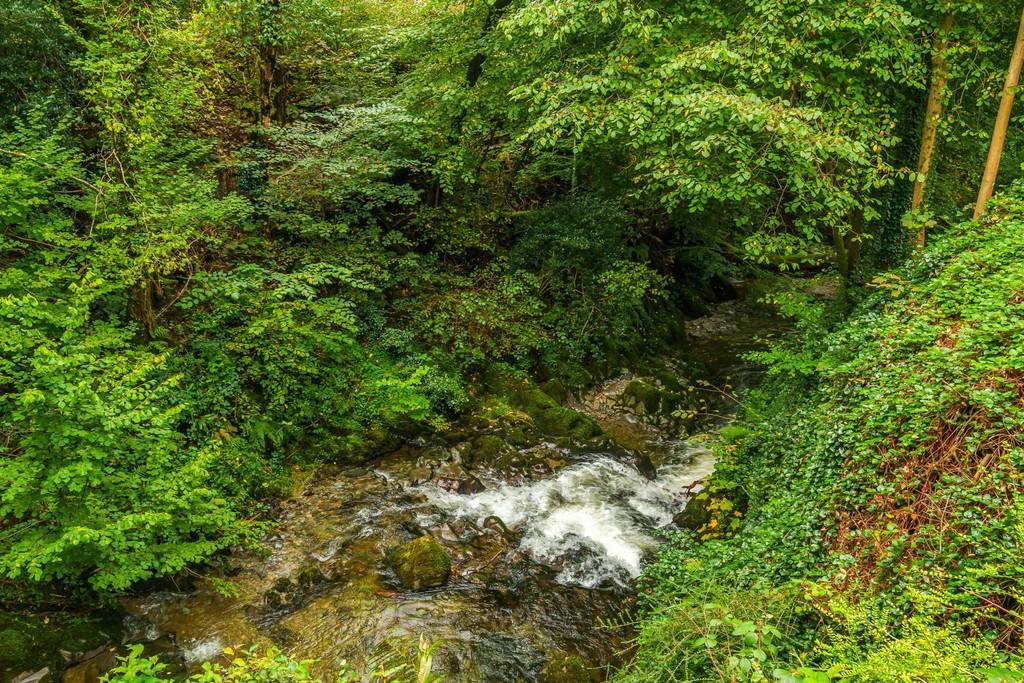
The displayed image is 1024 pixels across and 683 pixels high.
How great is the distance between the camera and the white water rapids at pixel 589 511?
6488 mm

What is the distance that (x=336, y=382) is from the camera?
8297 mm

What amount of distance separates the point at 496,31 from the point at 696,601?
8.50m

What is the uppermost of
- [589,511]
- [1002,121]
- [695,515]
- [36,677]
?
[1002,121]

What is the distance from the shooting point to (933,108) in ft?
23.1

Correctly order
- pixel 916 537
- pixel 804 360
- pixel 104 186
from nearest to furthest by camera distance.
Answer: pixel 916 537 → pixel 104 186 → pixel 804 360

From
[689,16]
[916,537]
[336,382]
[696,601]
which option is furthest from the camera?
[336,382]

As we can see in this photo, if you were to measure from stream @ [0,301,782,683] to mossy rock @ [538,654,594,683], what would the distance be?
38mm

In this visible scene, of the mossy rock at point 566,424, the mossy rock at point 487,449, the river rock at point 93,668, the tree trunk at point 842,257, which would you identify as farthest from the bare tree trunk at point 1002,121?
the river rock at point 93,668

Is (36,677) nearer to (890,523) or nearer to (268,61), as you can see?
(890,523)

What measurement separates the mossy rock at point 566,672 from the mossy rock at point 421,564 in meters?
1.51

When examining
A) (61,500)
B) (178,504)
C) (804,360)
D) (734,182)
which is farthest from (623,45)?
(61,500)

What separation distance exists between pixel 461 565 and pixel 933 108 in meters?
7.96

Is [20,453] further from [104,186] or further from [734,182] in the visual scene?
[734,182]

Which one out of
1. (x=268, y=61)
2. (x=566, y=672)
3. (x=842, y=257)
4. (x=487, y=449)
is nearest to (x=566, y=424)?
(x=487, y=449)
